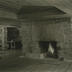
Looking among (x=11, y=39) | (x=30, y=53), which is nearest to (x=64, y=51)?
(x=30, y=53)

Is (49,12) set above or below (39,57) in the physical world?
above

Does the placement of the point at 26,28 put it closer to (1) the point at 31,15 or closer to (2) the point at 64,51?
(1) the point at 31,15

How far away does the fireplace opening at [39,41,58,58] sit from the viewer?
217 inches

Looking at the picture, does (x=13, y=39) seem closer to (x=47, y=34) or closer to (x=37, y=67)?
(x=47, y=34)

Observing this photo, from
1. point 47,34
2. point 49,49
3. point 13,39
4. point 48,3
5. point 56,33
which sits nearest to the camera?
point 48,3

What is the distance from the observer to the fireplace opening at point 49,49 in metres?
5.51

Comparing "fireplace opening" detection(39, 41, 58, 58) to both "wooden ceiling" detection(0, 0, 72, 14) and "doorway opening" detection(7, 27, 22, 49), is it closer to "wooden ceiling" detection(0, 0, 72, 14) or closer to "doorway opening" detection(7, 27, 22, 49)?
"wooden ceiling" detection(0, 0, 72, 14)

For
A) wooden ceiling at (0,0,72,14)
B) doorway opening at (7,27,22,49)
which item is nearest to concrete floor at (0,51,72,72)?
wooden ceiling at (0,0,72,14)

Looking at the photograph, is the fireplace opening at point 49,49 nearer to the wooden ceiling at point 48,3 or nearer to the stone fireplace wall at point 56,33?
the stone fireplace wall at point 56,33

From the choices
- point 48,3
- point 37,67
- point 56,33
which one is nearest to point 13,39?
point 56,33

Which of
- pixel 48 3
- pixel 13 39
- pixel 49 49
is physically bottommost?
pixel 49 49

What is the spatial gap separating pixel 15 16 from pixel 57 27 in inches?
63.2

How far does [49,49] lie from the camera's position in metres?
5.70

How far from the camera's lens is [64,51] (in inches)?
195
